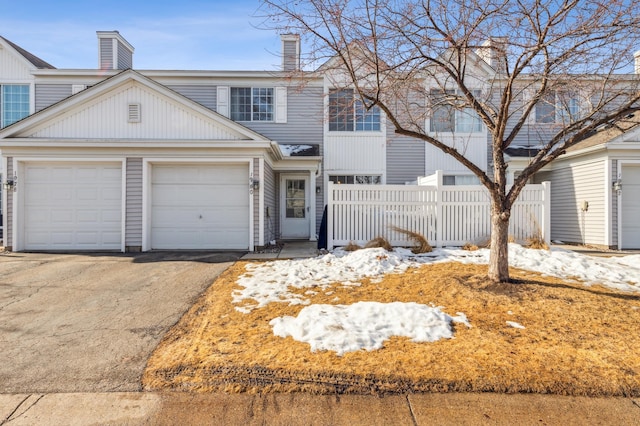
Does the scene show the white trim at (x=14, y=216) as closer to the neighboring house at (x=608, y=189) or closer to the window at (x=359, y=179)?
the window at (x=359, y=179)

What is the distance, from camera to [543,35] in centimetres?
468

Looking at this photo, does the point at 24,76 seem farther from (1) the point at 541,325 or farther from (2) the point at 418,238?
(1) the point at 541,325

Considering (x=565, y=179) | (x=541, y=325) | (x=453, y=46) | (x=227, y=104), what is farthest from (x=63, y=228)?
(x=565, y=179)

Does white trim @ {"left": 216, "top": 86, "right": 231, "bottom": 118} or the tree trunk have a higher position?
white trim @ {"left": 216, "top": 86, "right": 231, "bottom": 118}

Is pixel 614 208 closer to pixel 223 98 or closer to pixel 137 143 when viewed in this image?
pixel 223 98

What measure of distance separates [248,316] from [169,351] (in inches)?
41.5

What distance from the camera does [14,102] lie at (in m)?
13.4

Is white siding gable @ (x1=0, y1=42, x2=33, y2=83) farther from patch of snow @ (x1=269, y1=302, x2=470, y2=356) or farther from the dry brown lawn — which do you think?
patch of snow @ (x1=269, y1=302, x2=470, y2=356)

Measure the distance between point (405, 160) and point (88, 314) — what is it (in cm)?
1116

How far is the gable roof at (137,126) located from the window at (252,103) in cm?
399

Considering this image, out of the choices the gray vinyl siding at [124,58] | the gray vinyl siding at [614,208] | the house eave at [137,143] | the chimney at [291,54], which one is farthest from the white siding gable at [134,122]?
the gray vinyl siding at [614,208]

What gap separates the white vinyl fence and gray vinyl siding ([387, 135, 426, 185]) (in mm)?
4271

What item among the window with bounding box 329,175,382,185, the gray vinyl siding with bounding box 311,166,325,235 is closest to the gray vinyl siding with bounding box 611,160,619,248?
the window with bounding box 329,175,382,185

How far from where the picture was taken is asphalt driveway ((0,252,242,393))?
330 cm
